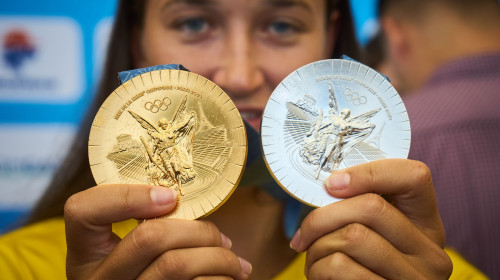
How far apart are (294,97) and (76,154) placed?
0.82 m

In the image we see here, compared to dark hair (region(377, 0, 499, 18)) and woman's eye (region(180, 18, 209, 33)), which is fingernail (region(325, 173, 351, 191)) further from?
dark hair (region(377, 0, 499, 18))

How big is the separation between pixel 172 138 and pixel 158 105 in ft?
0.25

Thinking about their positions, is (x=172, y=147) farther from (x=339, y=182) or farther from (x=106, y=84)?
(x=106, y=84)

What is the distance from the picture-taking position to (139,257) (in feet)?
2.81

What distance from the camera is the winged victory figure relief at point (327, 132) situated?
95 centimetres

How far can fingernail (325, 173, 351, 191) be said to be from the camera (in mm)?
883

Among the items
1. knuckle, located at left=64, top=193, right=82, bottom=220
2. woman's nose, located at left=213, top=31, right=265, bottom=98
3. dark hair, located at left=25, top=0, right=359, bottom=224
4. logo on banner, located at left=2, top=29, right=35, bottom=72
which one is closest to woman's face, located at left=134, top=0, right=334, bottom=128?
woman's nose, located at left=213, top=31, right=265, bottom=98

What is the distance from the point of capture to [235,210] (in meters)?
1.29

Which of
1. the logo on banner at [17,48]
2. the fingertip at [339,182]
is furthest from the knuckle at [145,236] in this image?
the logo on banner at [17,48]

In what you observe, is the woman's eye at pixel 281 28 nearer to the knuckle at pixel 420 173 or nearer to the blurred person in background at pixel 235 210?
the blurred person in background at pixel 235 210

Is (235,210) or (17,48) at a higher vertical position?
(17,48)

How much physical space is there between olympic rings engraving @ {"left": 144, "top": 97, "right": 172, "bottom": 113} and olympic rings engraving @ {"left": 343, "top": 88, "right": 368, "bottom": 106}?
355 mm

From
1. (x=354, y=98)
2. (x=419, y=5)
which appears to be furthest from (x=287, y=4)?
(x=419, y=5)

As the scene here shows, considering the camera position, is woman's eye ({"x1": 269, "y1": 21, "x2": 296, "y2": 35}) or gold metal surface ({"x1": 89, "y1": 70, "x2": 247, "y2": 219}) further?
woman's eye ({"x1": 269, "y1": 21, "x2": 296, "y2": 35})
